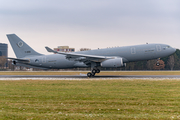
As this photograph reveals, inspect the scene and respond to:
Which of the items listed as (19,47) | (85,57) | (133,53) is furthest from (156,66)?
(19,47)

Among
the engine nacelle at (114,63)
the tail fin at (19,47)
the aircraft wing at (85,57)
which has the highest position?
the tail fin at (19,47)

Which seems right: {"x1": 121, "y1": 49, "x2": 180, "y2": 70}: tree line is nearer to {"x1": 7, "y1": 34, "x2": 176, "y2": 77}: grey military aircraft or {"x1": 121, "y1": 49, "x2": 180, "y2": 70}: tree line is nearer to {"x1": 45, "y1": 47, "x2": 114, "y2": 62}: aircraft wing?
{"x1": 7, "y1": 34, "x2": 176, "y2": 77}: grey military aircraft

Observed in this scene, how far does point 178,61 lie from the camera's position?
10575cm

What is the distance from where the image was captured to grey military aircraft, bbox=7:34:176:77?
32.7m

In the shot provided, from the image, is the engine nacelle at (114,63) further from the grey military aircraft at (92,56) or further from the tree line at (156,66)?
the tree line at (156,66)

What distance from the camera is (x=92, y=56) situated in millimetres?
32531

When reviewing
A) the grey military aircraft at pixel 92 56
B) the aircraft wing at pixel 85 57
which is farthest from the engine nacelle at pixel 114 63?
the aircraft wing at pixel 85 57

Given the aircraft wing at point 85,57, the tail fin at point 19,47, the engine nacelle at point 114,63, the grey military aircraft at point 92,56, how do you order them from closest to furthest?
the engine nacelle at point 114,63
the aircraft wing at point 85,57
the grey military aircraft at point 92,56
the tail fin at point 19,47

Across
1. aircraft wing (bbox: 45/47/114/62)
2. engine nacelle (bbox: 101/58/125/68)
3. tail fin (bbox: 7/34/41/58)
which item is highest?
tail fin (bbox: 7/34/41/58)

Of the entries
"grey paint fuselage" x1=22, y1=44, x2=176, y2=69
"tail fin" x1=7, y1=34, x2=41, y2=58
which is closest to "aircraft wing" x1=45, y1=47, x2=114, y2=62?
"grey paint fuselage" x1=22, y1=44, x2=176, y2=69

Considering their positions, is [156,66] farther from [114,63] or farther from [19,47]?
[19,47]

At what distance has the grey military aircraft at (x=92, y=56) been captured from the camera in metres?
32.7

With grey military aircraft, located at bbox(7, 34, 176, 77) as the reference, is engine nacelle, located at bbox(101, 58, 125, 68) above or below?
below

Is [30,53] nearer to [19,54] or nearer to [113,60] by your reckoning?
[19,54]
